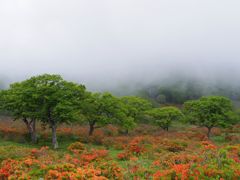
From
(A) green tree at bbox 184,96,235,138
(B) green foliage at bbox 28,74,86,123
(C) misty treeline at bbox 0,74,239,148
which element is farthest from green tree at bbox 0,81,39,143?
(A) green tree at bbox 184,96,235,138

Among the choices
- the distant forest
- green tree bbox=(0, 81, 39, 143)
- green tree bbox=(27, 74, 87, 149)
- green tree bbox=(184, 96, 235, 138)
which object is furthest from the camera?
the distant forest

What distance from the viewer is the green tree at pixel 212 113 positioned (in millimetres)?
43344

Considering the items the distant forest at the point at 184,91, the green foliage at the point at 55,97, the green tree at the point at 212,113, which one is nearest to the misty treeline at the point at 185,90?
the distant forest at the point at 184,91

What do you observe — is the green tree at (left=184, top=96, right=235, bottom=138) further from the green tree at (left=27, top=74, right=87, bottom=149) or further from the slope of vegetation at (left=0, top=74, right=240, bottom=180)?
the green tree at (left=27, top=74, right=87, bottom=149)

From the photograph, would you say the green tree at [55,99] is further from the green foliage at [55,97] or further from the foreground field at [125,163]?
the foreground field at [125,163]

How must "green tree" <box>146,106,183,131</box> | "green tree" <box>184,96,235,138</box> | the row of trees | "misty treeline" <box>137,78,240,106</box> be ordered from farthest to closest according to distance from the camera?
"misty treeline" <box>137,78,240,106</box> → "green tree" <box>146,106,183,131</box> → "green tree" <box>184,96,235,138</box> → the row of trees

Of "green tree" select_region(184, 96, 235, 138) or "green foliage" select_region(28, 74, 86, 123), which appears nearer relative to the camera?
"green foliage" select_region(28, 74, 86, 123)

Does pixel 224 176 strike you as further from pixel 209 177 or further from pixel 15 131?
pixel 15 131

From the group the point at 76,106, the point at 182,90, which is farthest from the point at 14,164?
the point at 182,90

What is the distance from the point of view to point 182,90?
17125 cm

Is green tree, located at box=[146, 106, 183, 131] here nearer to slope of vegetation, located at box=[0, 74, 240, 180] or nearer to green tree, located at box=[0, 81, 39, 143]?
slope of vegetation, located at box=[0, 74, 240, 180]

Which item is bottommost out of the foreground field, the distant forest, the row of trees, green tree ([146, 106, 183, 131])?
the foreground field

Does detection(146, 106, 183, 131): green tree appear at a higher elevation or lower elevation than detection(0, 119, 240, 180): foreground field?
higher

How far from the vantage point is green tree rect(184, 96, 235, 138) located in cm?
4334
